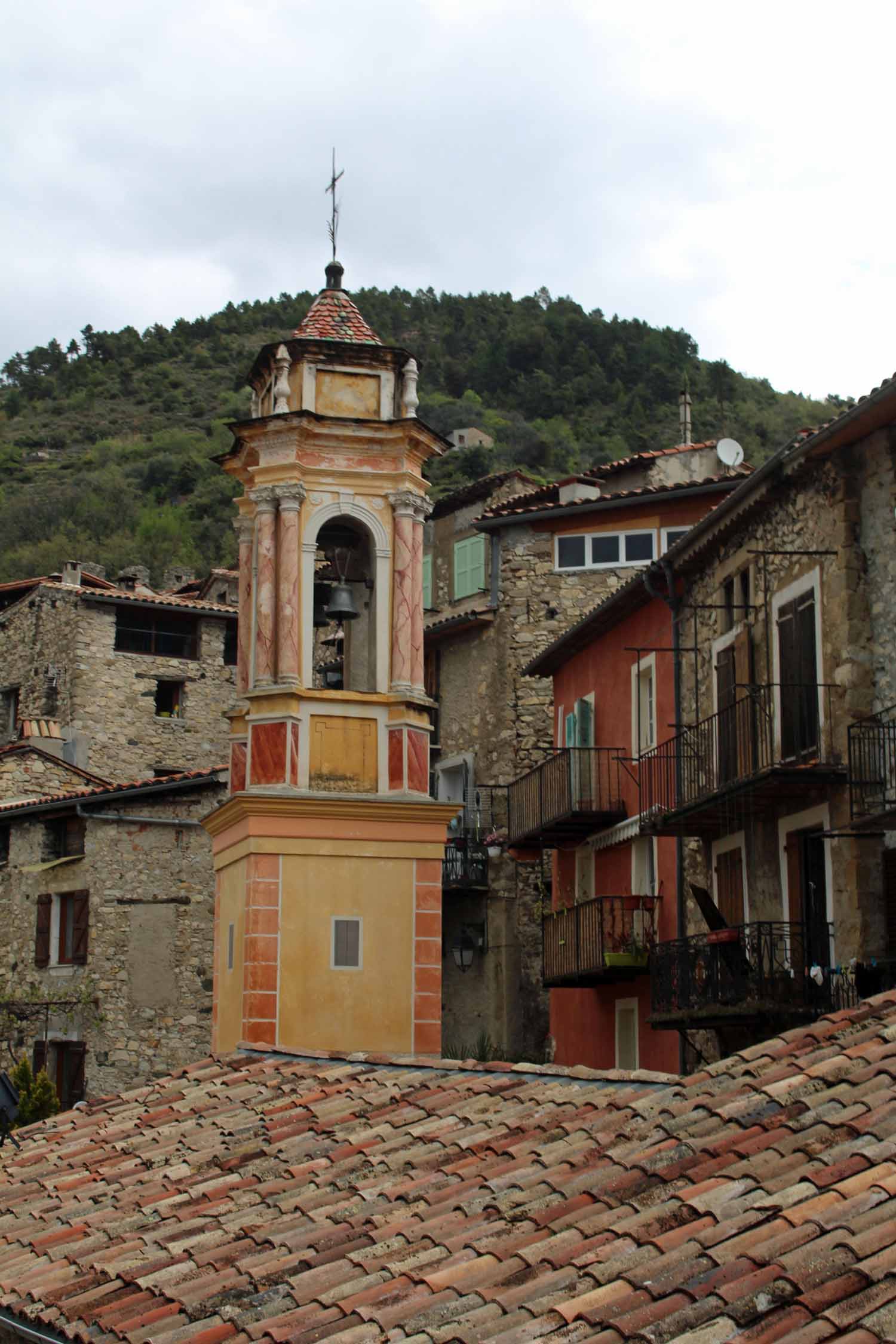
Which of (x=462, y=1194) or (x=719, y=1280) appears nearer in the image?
(x=719, y=1280)

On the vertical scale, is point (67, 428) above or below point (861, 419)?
above

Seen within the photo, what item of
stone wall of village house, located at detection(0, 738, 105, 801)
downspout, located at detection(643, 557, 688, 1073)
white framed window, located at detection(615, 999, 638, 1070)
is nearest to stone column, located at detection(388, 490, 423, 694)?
downspout, located at detection(643, 557, 688, 1073)

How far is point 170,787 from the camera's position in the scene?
3722 cm

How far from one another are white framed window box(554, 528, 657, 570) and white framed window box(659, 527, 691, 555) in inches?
7.0

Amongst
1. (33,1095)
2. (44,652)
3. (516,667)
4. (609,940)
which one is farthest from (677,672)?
(44,652)

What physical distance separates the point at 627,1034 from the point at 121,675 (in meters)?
24.0

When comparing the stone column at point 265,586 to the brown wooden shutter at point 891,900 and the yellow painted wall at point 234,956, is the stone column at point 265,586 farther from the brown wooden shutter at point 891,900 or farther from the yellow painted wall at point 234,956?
the brown wooden shutter at point 891,900

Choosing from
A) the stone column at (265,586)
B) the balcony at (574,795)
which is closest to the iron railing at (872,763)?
the stone column at (265,586)

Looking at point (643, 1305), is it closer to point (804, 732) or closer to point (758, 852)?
point (804, 732)

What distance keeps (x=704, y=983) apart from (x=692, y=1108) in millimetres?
11620

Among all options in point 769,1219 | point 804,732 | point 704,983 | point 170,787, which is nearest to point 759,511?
point 804,732

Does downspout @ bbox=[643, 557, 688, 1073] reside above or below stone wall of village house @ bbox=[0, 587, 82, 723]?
below

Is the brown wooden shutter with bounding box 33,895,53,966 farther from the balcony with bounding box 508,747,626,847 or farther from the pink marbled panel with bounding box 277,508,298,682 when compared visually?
the pink marbled panel with bounding box 277,508,298,682

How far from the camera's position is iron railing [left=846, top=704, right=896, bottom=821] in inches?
701
